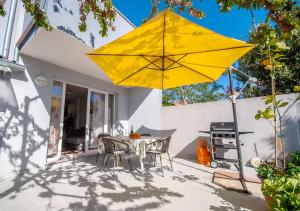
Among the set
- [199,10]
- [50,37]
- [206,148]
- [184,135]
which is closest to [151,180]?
[206,148]

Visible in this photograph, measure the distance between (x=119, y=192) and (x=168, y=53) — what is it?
2898 mm

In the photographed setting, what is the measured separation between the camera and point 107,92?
7652 mm

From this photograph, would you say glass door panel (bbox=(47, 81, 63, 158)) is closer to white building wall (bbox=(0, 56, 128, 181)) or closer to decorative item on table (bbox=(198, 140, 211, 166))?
white building wall (bbox=(0, 56, 128, 181))

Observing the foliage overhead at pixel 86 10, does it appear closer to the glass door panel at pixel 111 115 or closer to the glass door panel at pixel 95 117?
the glass door panel at pixel 95 117

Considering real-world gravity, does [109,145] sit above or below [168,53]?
below

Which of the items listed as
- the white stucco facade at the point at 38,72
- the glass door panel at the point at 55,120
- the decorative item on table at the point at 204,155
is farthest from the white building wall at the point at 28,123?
the decorative item on table at the point at 204,155

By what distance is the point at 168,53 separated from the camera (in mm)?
3311

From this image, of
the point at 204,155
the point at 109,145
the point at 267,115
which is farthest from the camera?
the point at 204,155

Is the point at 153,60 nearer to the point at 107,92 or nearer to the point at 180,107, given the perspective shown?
the point at 180,107

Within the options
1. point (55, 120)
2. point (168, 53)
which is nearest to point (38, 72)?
point (55, 120)

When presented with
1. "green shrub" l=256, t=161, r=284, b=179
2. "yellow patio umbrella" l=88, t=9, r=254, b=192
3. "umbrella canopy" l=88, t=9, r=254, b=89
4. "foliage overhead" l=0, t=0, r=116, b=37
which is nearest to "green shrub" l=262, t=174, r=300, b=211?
"green shrub" l=256, t=161, r=284, b=179

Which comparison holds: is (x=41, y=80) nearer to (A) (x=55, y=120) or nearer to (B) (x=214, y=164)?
(A) (x=55, y=120)

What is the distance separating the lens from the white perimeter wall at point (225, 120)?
16.5 feet

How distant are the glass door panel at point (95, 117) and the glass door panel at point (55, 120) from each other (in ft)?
4.56
